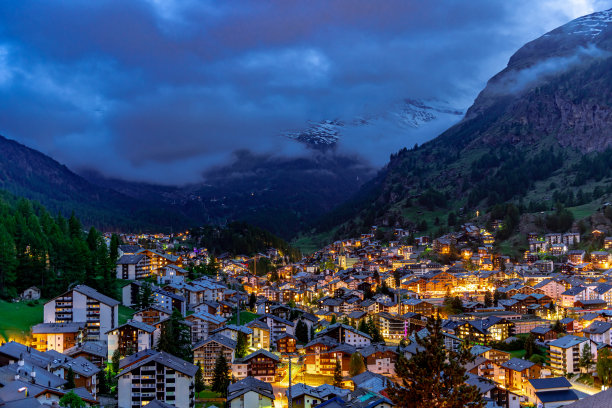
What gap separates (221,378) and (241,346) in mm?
10945

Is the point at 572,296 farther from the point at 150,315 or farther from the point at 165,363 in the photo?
the point at 165,363

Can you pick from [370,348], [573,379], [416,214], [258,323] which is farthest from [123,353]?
[416,214]

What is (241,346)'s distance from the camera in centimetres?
5531

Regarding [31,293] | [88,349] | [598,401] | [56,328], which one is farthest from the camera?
[31,293]

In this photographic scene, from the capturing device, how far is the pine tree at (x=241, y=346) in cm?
5444

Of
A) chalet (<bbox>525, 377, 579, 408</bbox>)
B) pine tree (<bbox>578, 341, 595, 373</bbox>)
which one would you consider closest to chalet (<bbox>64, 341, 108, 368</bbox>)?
chalet (<bbox>525, 377, 579, 408</bbox>)

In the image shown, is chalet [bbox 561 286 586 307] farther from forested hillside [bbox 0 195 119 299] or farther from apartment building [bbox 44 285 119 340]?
forested hillside [bbox 0 195 119 299]

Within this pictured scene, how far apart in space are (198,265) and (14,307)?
171ft

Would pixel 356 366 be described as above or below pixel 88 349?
below

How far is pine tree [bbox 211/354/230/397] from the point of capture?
1736 inches

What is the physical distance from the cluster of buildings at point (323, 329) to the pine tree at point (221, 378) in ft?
6.46

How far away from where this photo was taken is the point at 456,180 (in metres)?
182

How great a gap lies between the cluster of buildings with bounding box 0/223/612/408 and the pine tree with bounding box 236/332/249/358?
0.21 meters

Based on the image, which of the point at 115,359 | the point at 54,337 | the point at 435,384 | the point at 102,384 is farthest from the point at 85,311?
the point at 435,384
